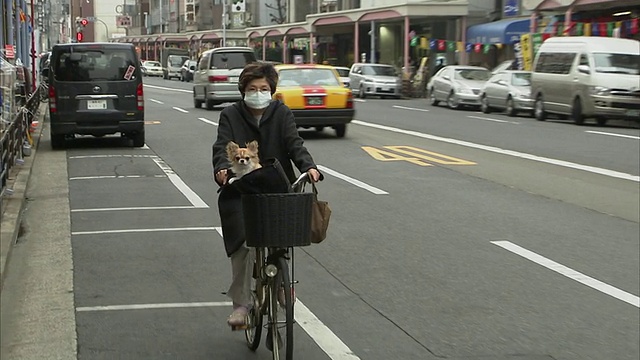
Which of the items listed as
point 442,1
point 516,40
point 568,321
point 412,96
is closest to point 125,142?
point 568,321

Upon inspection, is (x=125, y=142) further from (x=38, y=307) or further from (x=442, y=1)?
(x=442, y=1)

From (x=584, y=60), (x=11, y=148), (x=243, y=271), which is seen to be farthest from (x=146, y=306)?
(x=584, y=60)

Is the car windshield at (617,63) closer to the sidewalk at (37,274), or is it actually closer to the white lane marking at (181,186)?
the white lane marking at (181,186)

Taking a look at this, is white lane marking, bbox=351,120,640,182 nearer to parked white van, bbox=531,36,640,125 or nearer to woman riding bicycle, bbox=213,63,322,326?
parked white van, bbox=531,36,640,125

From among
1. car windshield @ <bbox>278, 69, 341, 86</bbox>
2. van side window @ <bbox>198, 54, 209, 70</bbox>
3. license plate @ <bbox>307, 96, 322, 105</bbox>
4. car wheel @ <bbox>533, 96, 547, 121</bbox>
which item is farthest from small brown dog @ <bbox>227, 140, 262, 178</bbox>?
van side window @ <bbox>198, 54, 209, 70</bbox>

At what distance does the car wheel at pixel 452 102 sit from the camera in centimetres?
3522

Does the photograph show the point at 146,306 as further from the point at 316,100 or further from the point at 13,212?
the point at 316,100

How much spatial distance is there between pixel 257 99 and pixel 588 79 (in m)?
22.2

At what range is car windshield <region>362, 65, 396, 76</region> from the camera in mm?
44406

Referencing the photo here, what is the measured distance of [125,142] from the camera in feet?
65.9

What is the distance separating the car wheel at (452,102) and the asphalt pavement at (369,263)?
717 inches

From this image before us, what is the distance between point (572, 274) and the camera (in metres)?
8.27

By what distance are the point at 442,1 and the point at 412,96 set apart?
22.5 feet

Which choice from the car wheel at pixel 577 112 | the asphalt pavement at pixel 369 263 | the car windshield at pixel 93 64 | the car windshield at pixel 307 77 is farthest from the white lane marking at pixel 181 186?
the car wheel at pixel 577 112
